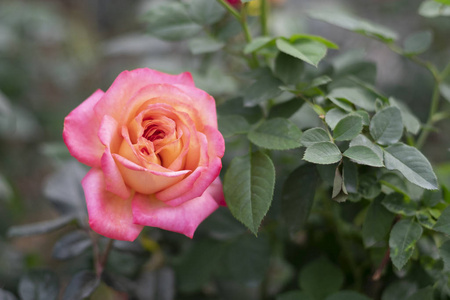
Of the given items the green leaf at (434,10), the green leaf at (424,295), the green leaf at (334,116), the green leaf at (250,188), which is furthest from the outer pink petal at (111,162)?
the green leaf at (434,10)

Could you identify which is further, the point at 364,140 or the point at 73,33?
the point at 73,33

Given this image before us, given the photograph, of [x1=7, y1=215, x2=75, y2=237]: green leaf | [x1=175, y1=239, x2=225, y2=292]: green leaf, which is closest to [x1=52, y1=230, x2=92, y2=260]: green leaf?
[x1=7, y1=215, x2=75, y2=237]: green leaf

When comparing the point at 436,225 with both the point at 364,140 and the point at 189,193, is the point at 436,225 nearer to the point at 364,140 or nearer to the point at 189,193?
the point at 364,140

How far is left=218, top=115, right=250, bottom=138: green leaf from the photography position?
0.45 metres

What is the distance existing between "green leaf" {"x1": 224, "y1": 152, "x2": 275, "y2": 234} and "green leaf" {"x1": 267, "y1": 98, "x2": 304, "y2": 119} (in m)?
0.07

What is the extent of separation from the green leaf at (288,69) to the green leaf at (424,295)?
0.26 metres

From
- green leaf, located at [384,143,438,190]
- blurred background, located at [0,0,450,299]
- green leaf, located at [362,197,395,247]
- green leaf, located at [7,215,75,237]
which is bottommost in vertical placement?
blurred background, located at [0,0,450,299]

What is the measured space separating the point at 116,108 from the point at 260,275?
0.30 m

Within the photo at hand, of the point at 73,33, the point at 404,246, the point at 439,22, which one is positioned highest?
the point at 404,246

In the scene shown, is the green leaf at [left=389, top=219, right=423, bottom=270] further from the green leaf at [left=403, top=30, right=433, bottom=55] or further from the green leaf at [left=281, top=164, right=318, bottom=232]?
the green leaf at [left=403, top=30, right=433, bottom=55]

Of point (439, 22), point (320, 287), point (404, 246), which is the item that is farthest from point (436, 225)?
point (439, 22)

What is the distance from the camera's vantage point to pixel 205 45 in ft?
1.77

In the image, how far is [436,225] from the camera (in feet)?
1.27

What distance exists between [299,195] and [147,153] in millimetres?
166
